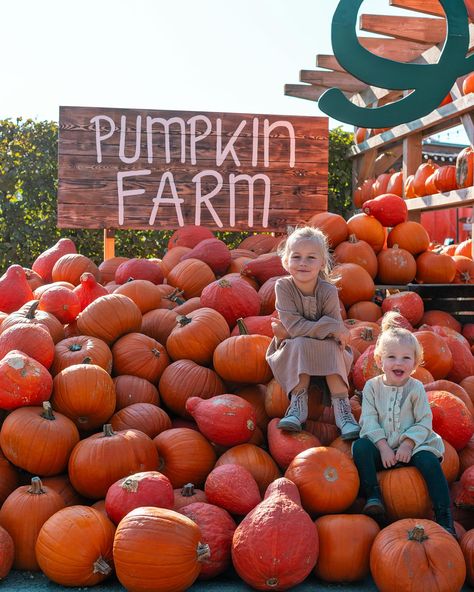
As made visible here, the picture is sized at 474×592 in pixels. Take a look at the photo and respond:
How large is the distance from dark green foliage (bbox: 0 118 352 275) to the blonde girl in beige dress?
19.1 ft

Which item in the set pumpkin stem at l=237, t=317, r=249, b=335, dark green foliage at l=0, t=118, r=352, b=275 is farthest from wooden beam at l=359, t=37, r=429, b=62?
pumpkin stem at l=237, t=317, r=249, b=335

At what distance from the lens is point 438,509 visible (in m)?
2.95

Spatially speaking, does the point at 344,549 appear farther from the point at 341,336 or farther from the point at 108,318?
the point at 108,318

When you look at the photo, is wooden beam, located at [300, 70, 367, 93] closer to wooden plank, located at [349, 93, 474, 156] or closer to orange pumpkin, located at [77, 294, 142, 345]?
wooden plank, located at [349, 93, 474, 156]

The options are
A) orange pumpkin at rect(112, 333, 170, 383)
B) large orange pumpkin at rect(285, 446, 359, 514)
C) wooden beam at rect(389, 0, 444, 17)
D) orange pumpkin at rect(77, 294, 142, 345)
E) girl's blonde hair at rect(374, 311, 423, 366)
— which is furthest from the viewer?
wooden beam at rect(389, 0, 444, 17)

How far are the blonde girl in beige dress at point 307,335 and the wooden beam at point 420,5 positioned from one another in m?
4.01

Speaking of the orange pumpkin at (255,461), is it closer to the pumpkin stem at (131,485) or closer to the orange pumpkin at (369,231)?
the pumpkin stem at (131,485)

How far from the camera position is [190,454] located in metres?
3.32

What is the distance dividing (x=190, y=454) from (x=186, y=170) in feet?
11.6

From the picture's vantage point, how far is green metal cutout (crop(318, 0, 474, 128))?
14.7 feet

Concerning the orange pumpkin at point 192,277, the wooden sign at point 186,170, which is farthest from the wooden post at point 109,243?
the orange pumpkin at point 192,277

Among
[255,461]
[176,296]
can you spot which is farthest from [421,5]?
[255,461]

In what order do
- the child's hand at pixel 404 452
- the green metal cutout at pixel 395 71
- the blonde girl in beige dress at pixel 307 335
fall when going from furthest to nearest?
the green metal cutout at pixel 395 71 → the blonde girl in beige dress at pixel 307 335 → the child's hand at pixel 404 452

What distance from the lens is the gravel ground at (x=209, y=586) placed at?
272 cm
